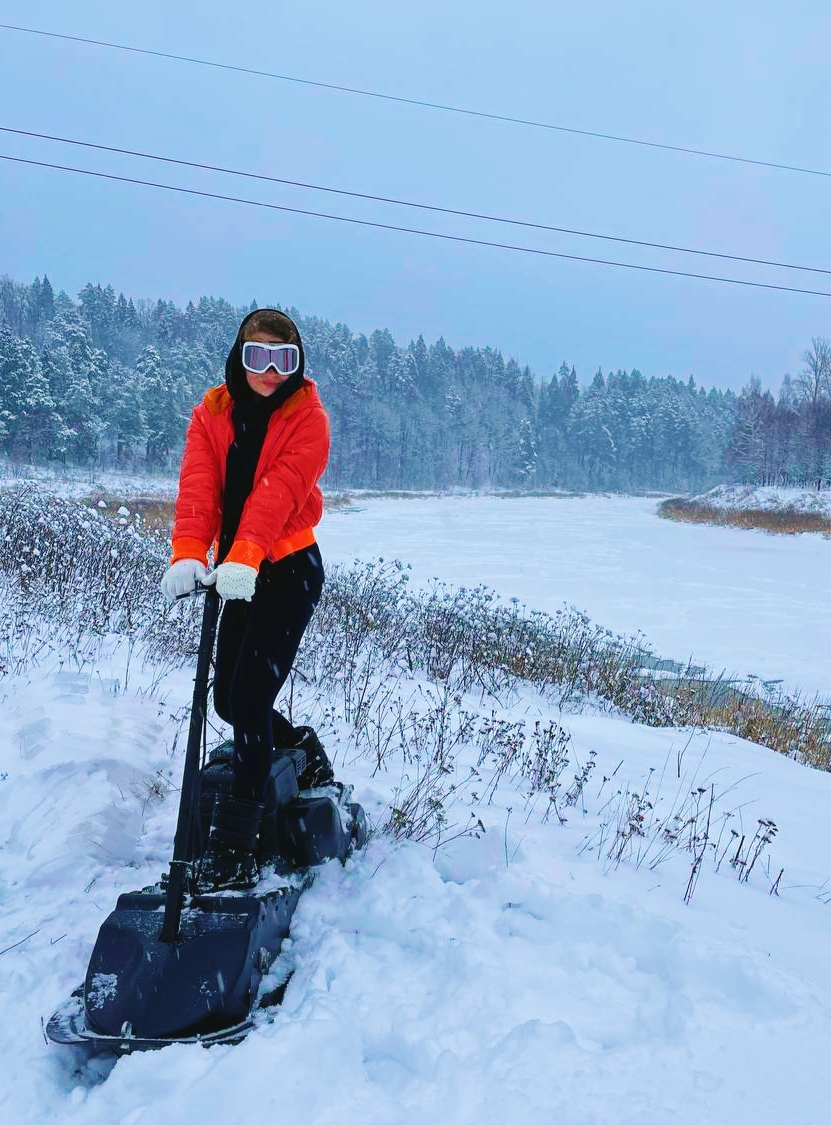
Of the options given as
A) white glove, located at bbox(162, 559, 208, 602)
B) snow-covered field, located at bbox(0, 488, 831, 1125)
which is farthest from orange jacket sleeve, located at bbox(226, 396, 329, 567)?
snow-covered field, located at bbox(0, 488, 831, 1125)

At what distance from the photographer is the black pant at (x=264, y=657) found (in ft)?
7.77

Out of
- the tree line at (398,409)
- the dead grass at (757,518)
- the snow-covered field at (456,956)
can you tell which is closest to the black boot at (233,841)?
the snow-covered field at (456,956)

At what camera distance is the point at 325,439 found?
2.42m

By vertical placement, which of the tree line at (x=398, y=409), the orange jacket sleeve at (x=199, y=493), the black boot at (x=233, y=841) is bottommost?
the black boot at (x=233, y=841)

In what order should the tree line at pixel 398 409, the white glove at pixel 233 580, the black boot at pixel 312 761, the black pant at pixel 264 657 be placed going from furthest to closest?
the tree line at pixel 398 409
the black boot at pixel 312 761
the black pant at pixel 264 657
the white glove at pixel 233 580

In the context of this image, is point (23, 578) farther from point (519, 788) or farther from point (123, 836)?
point (519, 788)

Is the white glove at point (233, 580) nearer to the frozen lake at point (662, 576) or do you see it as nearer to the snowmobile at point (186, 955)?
the snowmobile at point (186, 955)

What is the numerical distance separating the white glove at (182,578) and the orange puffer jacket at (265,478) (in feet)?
0.31

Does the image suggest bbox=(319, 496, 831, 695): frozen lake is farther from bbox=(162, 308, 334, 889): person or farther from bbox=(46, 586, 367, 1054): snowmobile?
bbox=(46, 586, 367, 1054): snowmobile

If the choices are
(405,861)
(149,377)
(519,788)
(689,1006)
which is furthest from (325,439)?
(149,377)

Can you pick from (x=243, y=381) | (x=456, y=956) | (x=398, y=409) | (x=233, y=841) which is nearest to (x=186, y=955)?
(x=233, y=841)

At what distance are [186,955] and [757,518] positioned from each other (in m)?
44.0

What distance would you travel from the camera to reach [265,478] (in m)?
2.25

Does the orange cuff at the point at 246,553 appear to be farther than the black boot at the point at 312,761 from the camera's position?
No
